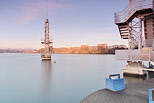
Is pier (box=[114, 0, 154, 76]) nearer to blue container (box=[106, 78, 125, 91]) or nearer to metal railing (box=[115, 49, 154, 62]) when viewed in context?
metal railing (box=[115, 49, 154, 62])

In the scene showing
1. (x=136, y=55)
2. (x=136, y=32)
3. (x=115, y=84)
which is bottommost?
(x=115, y=84)

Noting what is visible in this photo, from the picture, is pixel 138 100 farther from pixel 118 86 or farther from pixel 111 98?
pixel 118 86

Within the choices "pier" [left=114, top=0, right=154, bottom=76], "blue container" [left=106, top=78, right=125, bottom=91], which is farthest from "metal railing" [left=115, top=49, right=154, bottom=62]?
"blue container" [left=106, top=78, right=125, bottom=91]

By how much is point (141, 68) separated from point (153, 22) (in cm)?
884

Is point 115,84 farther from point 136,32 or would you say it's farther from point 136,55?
point 136,32

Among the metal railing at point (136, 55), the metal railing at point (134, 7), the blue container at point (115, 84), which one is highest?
the metal railing at point (134, 7)

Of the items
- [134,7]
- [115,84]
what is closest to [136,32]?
[134,7]

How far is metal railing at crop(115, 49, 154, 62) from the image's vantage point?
13188 millimetres

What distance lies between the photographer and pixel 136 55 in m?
14.0

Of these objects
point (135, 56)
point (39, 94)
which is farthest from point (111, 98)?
point (135, 56)

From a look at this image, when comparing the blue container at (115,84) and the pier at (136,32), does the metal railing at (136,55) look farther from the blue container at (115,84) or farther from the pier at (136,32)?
the blue container at (115,84)

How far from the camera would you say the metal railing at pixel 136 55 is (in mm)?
13188

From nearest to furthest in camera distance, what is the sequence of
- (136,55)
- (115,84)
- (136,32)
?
(115,84) → (136,55) → (136,32)

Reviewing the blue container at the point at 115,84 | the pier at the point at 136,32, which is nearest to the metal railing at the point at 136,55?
the pier at the point at 136,32
